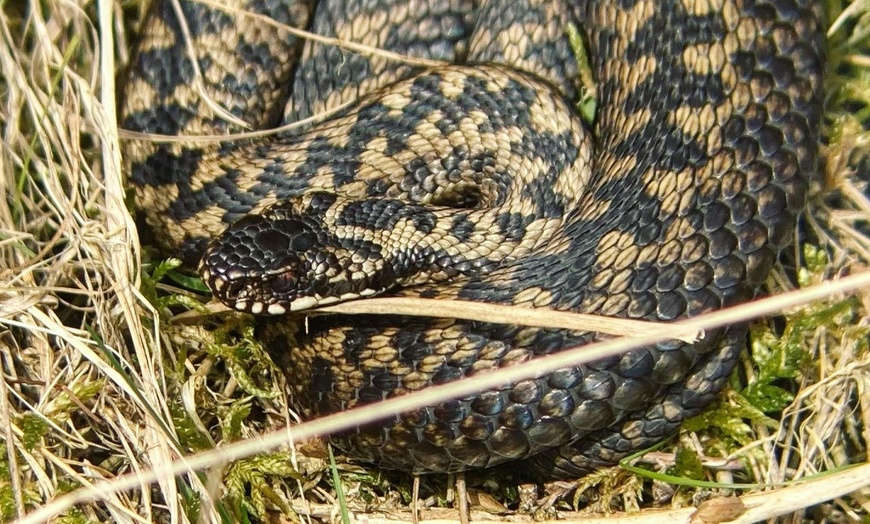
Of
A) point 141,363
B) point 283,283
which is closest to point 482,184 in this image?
point 283,283

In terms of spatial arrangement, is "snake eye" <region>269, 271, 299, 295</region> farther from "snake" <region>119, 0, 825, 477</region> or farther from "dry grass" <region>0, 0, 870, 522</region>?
"dry grass" <region>0, 0, 870, 522</region>

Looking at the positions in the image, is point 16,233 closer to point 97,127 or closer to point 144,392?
point 97,127

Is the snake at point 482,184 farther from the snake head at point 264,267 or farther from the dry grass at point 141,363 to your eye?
the dry grass at point 141,363

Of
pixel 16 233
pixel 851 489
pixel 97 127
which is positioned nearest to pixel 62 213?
pixel 16 233

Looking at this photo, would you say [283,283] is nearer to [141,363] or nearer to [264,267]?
[264,267]

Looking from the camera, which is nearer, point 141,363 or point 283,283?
point 141,363

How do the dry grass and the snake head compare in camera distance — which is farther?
the snake head

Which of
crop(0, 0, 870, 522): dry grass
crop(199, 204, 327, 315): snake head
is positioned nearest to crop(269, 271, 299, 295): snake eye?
crop(199, 204, 327, 315): snake head

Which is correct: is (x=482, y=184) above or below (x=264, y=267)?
above
